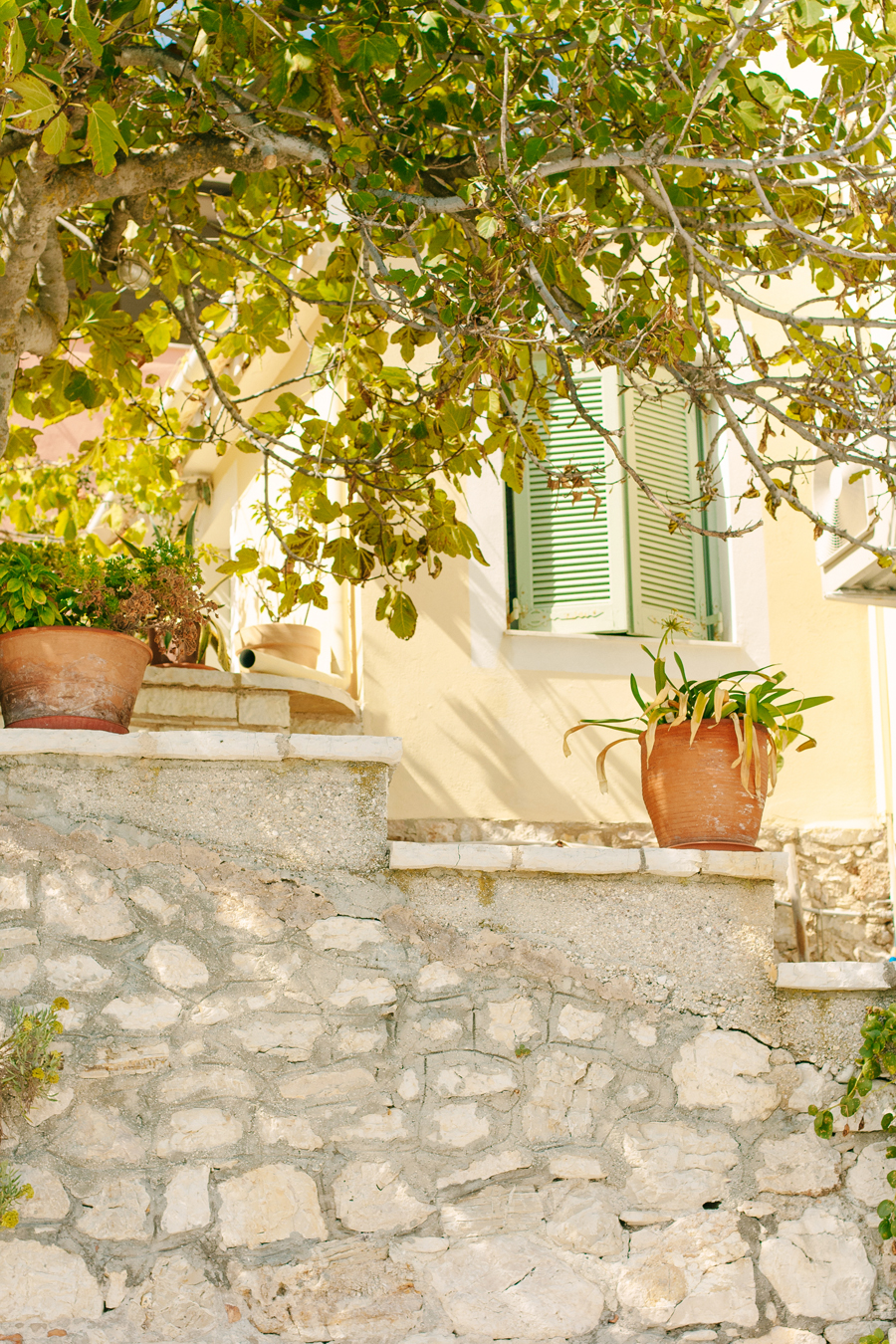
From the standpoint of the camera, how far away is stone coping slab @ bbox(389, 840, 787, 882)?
12.8 ft

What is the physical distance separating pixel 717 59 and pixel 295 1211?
10.1 ft

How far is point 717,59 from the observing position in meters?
3.45

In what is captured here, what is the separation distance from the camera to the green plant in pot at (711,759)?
426 cm

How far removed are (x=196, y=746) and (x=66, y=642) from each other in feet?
1.90

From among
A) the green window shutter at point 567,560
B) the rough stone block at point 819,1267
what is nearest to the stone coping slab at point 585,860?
the rough stone block at point 819,1267

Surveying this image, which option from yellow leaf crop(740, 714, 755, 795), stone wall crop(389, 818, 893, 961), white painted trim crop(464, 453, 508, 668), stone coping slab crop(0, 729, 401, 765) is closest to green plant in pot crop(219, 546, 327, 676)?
white painted trim crop(464, 453, 508, 668)

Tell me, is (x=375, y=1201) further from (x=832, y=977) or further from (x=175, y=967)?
(x=832, y=977)

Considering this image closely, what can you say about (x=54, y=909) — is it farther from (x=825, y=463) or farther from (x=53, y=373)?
(x=825, y=463)

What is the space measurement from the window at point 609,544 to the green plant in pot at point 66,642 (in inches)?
88.0

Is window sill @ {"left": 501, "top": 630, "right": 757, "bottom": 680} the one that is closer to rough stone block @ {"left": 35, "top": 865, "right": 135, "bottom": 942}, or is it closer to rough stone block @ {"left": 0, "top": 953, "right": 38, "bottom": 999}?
rough stone block @ {"left": 35, "top": 865, "right": 135, "bottom": 942}

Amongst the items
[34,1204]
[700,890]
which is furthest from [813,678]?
[34,1204]

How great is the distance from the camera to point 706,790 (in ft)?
14.0

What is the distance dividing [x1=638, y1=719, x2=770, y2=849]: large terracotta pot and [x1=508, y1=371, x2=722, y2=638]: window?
1.81m

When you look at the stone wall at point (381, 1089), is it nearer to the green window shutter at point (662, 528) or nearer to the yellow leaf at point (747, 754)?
the yellow leaf at point (747, 754)
